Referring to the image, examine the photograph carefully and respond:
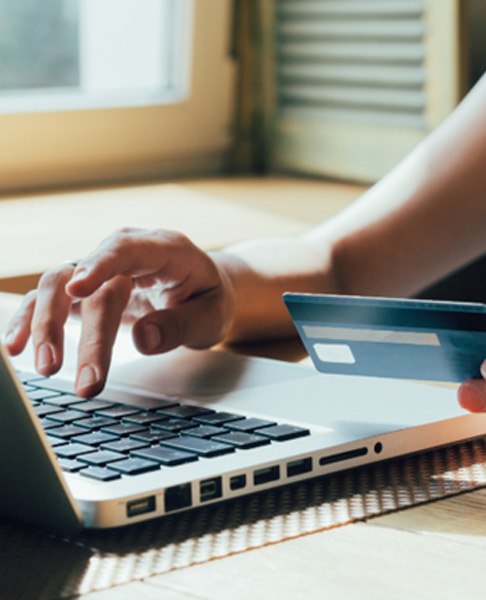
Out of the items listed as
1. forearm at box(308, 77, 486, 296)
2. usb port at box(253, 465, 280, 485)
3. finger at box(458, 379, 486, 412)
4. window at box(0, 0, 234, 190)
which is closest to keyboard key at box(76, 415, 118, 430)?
usb port at box(253, 465, 280, 485)

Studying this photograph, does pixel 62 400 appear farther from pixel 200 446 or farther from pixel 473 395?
pixel 473 395

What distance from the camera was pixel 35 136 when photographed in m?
1.71

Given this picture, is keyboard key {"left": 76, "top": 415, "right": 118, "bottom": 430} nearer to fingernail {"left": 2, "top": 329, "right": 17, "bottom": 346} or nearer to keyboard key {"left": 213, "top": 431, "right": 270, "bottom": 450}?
keyboard key {"left": 213, "top": 431, "right": 270, "bottom": 450}

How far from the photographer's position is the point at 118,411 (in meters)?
0.69

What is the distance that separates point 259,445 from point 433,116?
1120 mm

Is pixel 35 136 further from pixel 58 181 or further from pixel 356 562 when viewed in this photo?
pixel 356 562

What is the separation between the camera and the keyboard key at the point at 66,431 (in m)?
0.64

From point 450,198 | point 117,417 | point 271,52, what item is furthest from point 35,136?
point 117,417

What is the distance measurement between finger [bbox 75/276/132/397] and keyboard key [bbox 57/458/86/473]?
129 mm

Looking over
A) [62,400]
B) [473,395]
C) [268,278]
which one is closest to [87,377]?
[62,400]

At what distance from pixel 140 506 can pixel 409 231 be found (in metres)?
0.64

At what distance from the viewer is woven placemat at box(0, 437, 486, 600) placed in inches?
21.0

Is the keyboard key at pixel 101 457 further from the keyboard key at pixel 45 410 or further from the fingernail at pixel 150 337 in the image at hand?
the fingernail at pixel 150 337

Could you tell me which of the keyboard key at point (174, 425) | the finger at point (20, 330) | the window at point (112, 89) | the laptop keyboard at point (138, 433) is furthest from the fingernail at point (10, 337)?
the window at point (112, 89)
